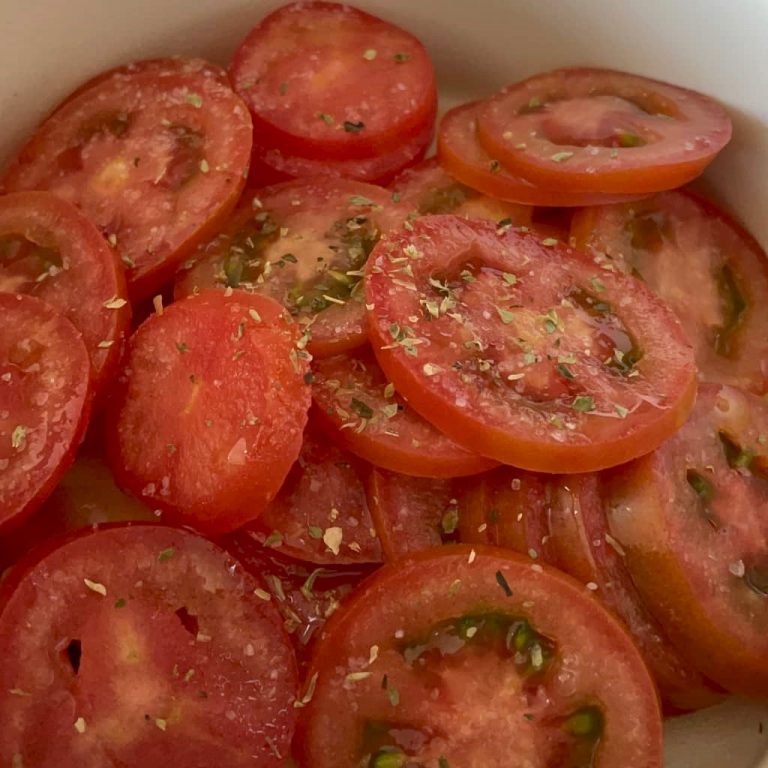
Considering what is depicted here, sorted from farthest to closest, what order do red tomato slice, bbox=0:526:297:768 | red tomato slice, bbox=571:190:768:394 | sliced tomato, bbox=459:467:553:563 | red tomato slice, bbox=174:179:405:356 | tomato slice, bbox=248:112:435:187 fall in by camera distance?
tomato slice, bbox=248:112:435:187
red tomato slice, bbox=571:190:768:394
red tomato slice, bbox=174:179:405:356
sliced tomato, bbox=459:467:553:563
red tomato slice, bbox=0:526:297:768

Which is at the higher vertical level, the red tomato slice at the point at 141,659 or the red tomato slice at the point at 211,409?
the red tomato slice at the point at 211,409

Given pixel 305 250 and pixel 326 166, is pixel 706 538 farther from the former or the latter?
pixel 326 166

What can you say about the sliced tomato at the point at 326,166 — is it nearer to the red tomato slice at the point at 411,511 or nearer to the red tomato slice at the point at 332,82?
the red tomato slice at the point at 332,82

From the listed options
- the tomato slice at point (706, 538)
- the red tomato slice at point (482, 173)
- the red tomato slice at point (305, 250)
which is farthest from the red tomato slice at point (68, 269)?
the tomato slice at point (706, 538)

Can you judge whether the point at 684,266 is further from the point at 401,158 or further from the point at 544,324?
the point at 401,158

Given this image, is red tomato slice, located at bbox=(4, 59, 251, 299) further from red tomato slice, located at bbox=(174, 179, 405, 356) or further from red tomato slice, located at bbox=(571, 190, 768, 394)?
red tomato slice, located at bbox=(571, 190, 768, 394)

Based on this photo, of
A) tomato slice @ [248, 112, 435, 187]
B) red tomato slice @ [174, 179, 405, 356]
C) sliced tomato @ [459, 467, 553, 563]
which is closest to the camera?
sliced tomato @ [459, 467, 553, 563]

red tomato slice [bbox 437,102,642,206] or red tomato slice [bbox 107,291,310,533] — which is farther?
red tomato slice [bbox 437,102,642,206]

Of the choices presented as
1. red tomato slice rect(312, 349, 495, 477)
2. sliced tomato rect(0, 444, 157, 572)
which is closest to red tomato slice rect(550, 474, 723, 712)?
red tomato slice rect(312, 349, 495, 477)

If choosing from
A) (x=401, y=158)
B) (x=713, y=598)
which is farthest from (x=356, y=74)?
(x=713, y=598)

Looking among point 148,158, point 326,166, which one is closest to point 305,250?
point 326,166
